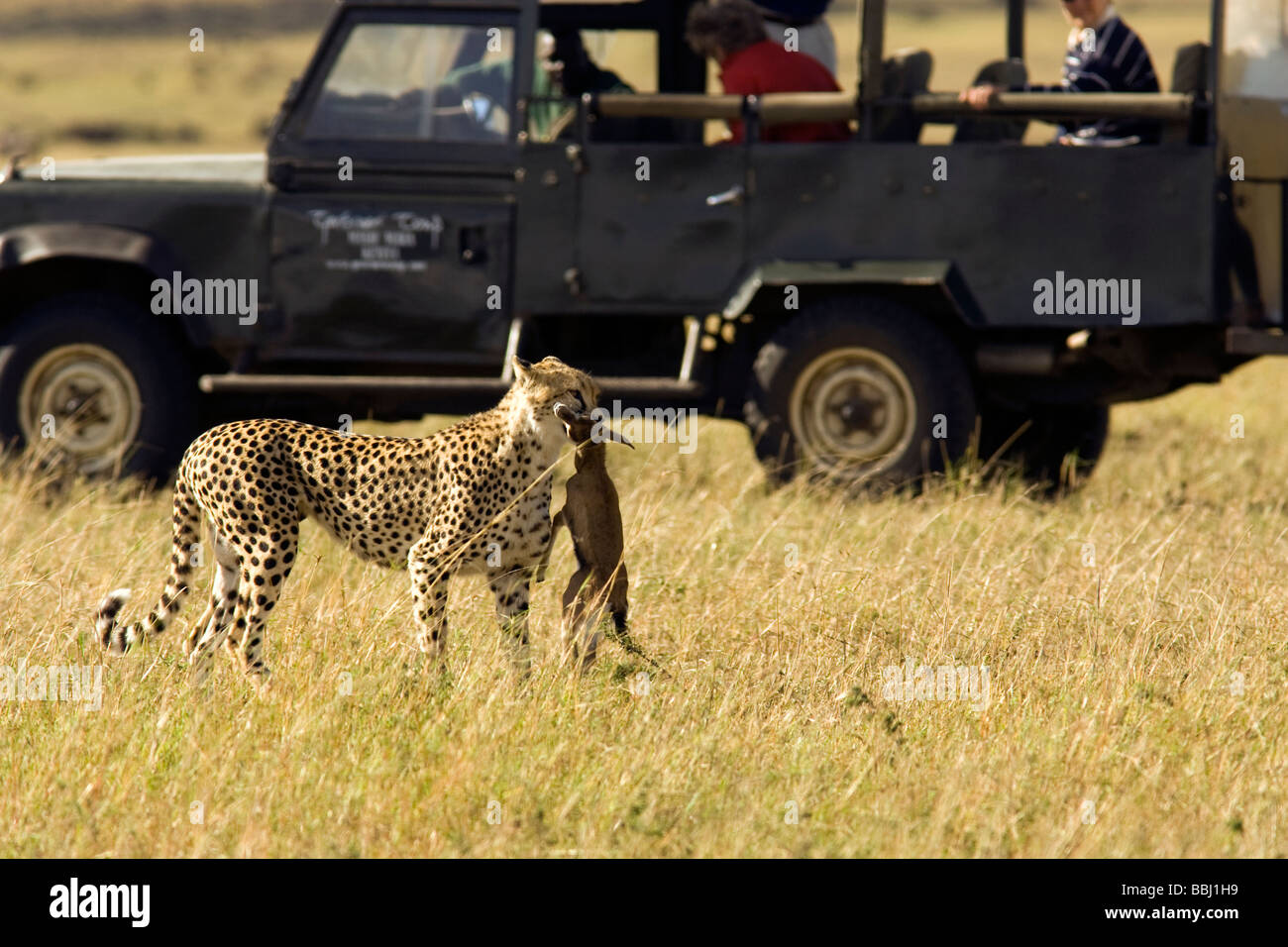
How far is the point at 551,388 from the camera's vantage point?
4723 mm

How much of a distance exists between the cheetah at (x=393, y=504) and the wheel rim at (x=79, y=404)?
2.89 m

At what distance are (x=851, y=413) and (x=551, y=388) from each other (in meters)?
3.06

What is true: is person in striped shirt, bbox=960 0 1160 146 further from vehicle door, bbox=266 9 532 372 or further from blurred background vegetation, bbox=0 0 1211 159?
blurred background vegetation, bbox=0 0 1211 159

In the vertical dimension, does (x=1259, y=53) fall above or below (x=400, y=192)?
above

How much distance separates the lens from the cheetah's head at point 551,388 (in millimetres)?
4719

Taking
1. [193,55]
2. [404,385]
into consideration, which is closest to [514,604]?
[404,385]

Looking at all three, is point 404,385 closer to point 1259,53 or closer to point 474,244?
point 474,244

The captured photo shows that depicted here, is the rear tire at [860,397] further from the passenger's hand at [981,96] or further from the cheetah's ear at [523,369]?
the cheetah's ear at [523,369]

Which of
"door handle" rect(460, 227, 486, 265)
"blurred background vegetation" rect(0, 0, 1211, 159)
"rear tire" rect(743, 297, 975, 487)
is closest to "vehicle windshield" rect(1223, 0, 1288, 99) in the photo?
"rear tire" rect(743, 297, 975, 487)

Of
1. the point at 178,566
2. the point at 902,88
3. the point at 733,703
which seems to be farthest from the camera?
the point at 902,88

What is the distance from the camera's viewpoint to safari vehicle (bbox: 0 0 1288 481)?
7230 millimetres

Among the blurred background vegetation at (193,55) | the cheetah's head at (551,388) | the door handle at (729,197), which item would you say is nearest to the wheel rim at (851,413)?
the door handle at (729,197)
